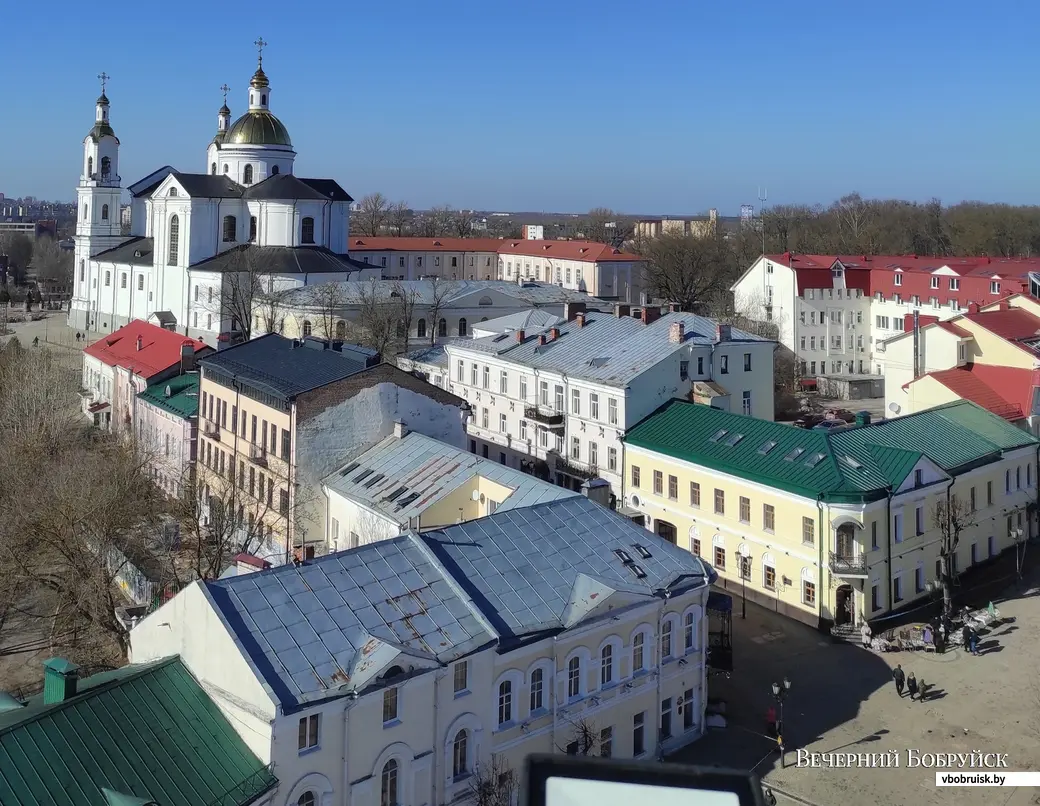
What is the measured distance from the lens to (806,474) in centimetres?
2633

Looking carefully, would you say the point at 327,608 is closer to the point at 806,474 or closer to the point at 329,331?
the point at 806,474

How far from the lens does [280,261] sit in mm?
60562

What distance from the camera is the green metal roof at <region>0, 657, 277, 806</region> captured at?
12.5 m

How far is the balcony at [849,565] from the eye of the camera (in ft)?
82.0

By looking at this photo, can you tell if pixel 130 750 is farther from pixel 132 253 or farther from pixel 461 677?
pixel 132 253

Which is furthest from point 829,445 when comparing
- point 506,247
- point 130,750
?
point 506,247

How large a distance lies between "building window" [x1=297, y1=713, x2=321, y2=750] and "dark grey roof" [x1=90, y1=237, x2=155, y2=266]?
57.0m

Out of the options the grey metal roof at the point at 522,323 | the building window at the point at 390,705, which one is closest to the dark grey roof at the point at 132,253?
the grey metal roof at the point at 522,323

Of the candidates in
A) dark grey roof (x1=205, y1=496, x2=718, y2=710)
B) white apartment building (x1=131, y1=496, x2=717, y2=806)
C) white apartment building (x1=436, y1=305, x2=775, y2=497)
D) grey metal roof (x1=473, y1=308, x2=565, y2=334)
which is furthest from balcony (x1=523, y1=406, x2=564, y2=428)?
white apartment building (x1=131, y1=496, x2=717, y2=806)

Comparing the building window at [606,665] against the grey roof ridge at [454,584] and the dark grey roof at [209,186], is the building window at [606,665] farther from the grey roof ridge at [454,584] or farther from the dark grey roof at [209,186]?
the dark grey roof at [209,186]

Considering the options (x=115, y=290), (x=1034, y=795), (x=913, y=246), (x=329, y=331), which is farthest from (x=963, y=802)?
(x=913, y=246)

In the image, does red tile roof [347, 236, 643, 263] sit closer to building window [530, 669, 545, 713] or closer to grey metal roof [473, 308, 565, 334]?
grey metal roof [473, 308, 565, 334]

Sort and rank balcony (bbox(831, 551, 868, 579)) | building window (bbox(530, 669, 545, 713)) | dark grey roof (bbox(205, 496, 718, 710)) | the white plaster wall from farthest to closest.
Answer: balcony (bbox(831, 551, 868, 579)) < building window (bbox(530, 669, 545, 713)) < dark grey roof (bbox(205, 496, 718, 710)) < the white plaster wall

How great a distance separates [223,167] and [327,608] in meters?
55.5
